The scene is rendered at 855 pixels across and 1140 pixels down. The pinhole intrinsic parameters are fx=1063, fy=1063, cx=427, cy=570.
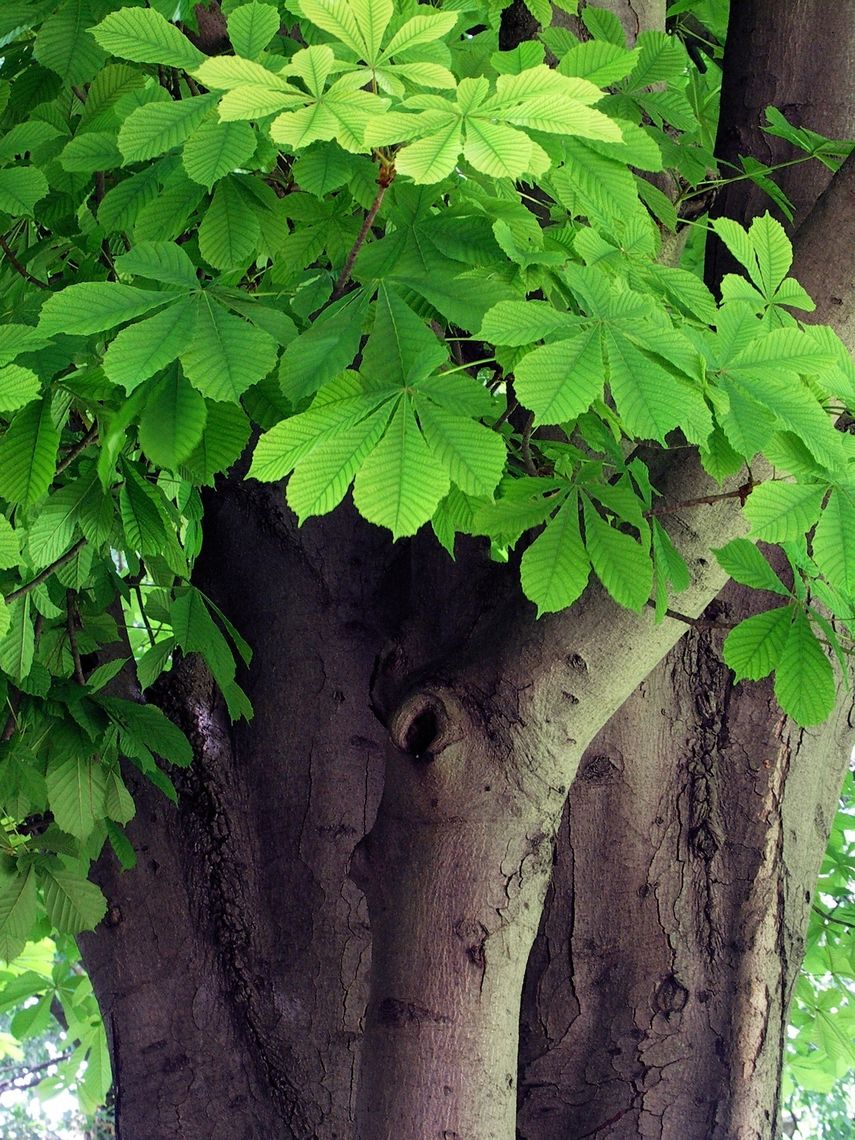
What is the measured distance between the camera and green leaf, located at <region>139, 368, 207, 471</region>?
0.94 meters

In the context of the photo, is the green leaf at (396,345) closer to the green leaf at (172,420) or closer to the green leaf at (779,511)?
the green leaf at (172,420)

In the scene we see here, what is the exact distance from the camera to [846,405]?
109cm

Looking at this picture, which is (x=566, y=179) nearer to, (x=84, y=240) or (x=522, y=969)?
(x=84, y=240)

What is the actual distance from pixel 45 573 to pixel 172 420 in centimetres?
44

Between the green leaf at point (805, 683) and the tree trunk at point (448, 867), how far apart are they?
0.16 metres

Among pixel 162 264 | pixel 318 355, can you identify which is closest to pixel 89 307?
pixel 162 264

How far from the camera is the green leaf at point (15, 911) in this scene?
1.47 m

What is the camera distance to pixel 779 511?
3.10 feet

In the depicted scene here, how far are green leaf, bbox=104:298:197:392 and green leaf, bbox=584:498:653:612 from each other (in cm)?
45

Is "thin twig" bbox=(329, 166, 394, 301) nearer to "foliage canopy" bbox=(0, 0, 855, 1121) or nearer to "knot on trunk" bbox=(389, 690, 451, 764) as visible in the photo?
"foliage canopy" bbox=(0, 0, 855, 1121)

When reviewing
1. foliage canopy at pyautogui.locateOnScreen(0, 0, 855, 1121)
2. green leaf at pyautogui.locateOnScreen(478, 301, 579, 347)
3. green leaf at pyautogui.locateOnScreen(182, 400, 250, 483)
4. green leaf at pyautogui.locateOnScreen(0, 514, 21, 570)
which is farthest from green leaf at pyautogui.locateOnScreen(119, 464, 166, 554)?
green leaf at pyautogui.locateOnScreen(478, 301, 579, 347)

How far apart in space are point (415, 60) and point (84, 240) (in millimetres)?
482

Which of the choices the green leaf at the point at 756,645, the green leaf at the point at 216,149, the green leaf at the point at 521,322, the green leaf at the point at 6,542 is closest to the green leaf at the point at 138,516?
the green leaf at the point at 6,542

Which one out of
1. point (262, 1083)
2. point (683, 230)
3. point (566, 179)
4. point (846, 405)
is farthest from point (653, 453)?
point (262, 1083)
